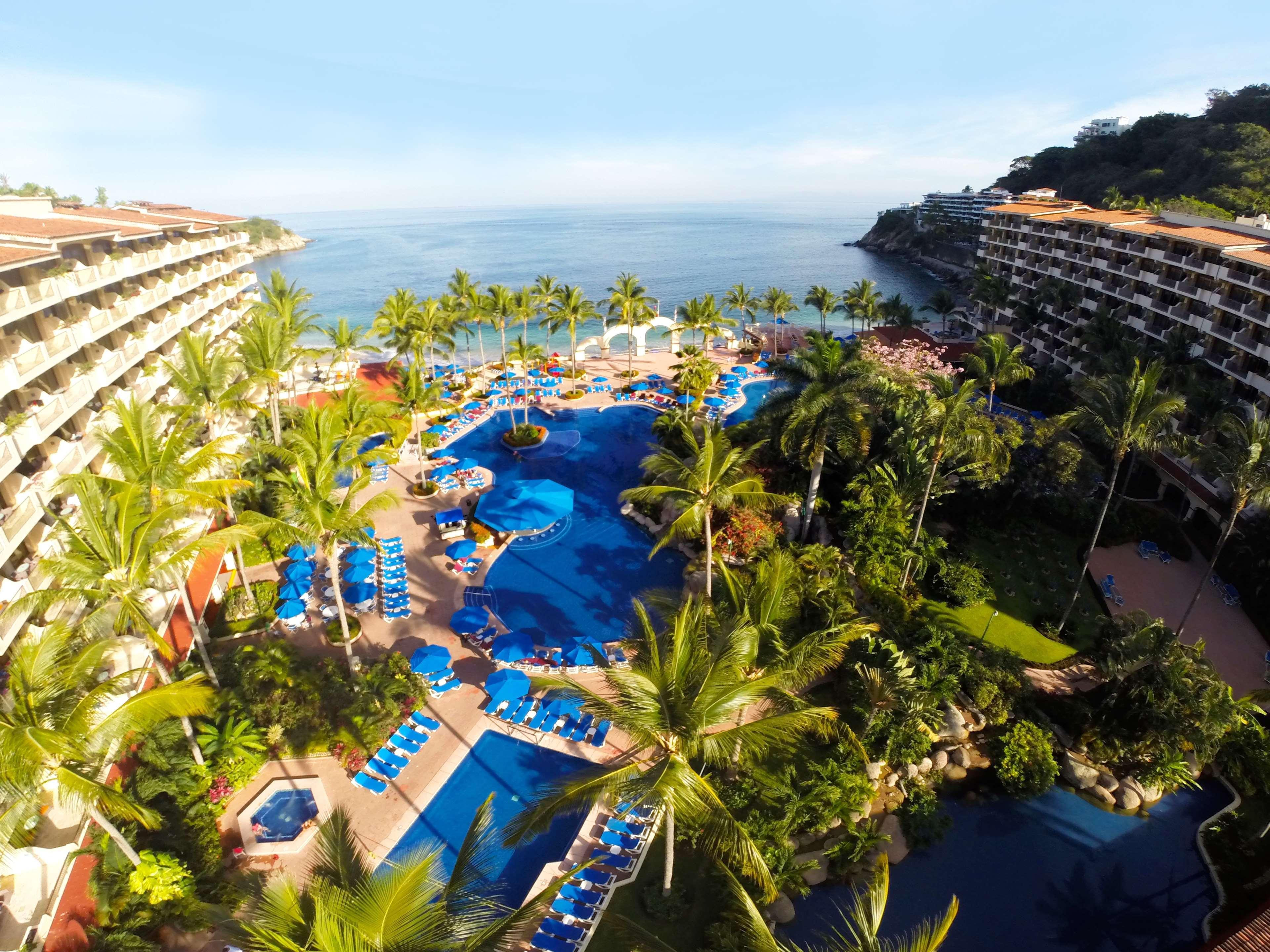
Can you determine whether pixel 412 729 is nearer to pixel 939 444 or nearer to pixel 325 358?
pixel 939 444

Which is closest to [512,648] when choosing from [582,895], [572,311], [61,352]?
[582,895]

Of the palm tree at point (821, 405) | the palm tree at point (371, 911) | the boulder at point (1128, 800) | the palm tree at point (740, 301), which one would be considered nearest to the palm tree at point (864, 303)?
the palm tree at point (740, 301)

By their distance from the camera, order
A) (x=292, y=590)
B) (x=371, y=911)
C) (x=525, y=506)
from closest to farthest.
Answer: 1. (x=371, y=911)
2. (x=292, y=590)
3. (x=525, y=506)

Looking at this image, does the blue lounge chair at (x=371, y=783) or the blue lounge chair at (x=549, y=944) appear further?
the blue lounge chair at (x=371, y=783)

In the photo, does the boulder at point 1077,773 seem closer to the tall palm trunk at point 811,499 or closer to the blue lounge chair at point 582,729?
the tall palm trunk at point 811,499

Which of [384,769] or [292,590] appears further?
[292,590]

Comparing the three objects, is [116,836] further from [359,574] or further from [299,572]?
[299,572]
